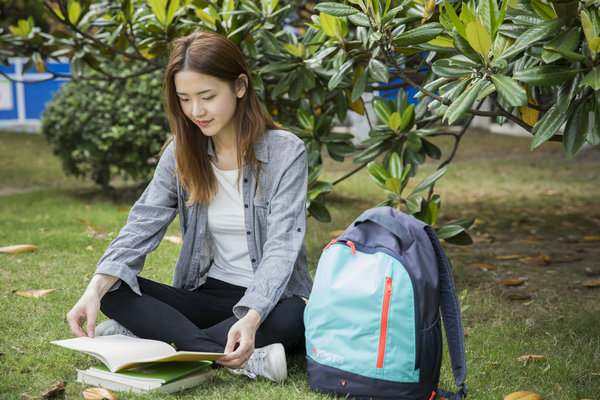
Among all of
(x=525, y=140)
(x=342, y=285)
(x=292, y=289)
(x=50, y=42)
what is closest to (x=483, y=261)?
(x=292, y=289)

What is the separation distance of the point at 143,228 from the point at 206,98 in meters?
0.55

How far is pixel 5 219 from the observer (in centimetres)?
533

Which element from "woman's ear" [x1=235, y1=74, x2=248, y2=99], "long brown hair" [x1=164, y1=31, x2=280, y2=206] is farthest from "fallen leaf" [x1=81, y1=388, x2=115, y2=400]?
"woman's ear" [x1=235, y1=74, x2=248, y2=99]

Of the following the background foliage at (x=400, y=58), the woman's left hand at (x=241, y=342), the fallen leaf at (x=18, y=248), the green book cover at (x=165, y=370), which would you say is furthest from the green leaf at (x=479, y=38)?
the fallen leaf at (x=18, y=248)

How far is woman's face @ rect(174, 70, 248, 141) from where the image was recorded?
239 centimetres

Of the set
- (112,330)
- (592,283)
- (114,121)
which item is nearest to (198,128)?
(112,330)

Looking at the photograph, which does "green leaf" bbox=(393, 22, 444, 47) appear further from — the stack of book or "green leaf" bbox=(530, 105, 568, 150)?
the stack of book

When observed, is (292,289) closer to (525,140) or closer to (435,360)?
(435,360)

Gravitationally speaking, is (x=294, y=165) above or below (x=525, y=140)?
above

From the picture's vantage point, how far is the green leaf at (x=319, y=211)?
12.0 feet

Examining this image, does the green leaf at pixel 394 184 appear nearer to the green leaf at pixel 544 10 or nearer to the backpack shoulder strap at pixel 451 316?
the backpack shoulder strap at pixel 451 316

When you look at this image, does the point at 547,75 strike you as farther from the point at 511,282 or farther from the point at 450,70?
the point at 511,282

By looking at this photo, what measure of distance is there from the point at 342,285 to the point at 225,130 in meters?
0.90

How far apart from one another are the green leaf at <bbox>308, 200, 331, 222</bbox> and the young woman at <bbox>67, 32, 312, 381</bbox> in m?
1.04
